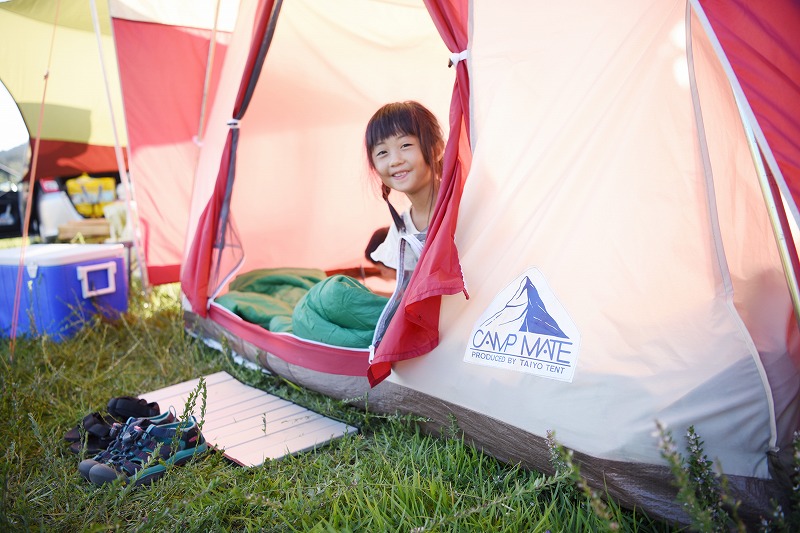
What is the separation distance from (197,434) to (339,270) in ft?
5.72

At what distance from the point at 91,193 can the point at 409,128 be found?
3.99 m

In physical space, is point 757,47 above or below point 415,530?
above

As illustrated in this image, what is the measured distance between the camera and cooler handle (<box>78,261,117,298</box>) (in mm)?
3271

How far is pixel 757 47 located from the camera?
141cm

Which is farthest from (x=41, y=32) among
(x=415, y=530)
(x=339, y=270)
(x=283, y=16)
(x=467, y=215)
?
(x=415, y=530)

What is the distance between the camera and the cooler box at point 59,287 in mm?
3178

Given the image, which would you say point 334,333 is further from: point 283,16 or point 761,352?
point 283,16

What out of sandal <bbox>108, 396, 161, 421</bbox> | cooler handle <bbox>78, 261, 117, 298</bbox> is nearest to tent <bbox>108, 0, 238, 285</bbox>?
cooler handle <bbox>78, 261, 117, 298</bbox>

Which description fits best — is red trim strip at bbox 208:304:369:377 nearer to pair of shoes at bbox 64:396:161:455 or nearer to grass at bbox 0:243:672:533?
grass at bbox 0:243:672:533

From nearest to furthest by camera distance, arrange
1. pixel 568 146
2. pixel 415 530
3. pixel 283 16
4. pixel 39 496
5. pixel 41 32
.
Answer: pixel 415 530 → pixel 568 146 → pixel 39 496 → pixel 283 16 → pixel 41 32

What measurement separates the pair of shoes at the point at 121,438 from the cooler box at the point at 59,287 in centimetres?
134

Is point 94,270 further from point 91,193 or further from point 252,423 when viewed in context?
point 91,193

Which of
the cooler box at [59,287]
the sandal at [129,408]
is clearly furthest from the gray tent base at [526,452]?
the cooler box at [59,287]

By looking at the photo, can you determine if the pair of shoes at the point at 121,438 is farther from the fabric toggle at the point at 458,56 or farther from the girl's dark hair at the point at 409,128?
the fabric toggle at the point at 458,56
